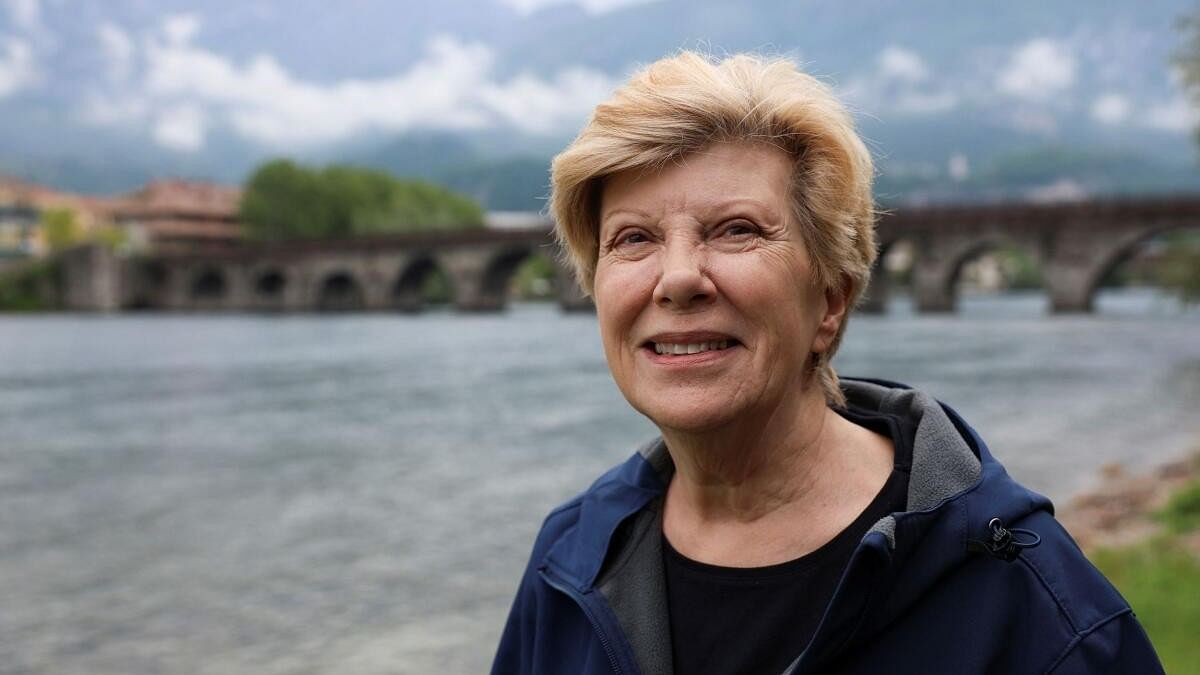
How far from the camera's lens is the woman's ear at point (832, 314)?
1977 mm

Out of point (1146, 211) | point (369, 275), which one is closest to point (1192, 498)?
point (1146, 211)

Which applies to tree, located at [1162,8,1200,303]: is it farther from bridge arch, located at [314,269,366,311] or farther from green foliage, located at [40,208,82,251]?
green foliage, located at [40,208,82,251]

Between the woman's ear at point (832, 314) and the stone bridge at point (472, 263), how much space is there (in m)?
32.9

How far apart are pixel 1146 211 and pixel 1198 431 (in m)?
36.3

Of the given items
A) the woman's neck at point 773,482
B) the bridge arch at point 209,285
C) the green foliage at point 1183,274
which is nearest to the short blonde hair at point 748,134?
the woman's neck at point 773,482

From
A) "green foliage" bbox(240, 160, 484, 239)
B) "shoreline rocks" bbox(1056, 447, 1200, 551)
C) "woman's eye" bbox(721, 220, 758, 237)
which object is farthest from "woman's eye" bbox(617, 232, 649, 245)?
"green foliage" bbox(240, 160, 484, 239)

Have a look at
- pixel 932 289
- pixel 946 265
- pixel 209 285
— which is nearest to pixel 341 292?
pixel 209 285

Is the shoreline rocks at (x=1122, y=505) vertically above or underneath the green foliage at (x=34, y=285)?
underneath

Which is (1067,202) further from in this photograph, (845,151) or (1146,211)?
(845,151)

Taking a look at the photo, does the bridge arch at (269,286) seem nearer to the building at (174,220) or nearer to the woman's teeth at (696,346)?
the building at (174,220)

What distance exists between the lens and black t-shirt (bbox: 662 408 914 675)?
1.74 m

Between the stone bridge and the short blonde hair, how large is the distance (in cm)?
3299

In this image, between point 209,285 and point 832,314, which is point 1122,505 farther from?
point 209,285

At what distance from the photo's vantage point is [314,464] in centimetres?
1495
